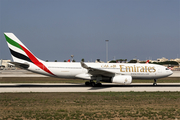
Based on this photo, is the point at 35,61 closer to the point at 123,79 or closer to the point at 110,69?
the point at 110,69

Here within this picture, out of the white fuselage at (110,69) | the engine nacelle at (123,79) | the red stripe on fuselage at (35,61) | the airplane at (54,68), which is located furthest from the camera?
the white fuselage at (110,69)

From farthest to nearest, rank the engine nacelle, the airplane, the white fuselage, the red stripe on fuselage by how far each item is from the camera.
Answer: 1. the white fuselage
2. the red stripe on fuselage
3. the airplane
4. the engine nacelle

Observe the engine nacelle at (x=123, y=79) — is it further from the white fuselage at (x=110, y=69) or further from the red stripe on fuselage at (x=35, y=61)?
the red stripe on fuselage at (x=35, y=61)

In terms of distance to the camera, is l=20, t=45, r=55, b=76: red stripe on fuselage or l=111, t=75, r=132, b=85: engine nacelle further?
l=20, t=45, r=55, b=76: red stripe on fuselage

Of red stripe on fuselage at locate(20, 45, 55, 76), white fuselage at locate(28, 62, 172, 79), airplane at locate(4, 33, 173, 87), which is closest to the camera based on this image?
airplane at locate(4, 33, 173, 87)

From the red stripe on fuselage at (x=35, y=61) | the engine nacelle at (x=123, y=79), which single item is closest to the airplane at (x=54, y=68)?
the red stripe on fuselage at (x=35, y=61)

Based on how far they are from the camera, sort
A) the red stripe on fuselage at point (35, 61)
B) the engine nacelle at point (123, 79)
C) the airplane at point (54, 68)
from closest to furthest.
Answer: the engine nacelle at point (123, 79)
the airplane at point (54, 68)
the red stripe on fuselage at point (35, 61)

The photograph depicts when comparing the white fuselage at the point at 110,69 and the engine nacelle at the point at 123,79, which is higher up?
the white fuselage at the point at 110,69

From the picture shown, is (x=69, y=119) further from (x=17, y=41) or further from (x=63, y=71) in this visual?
(x=17, y=41)

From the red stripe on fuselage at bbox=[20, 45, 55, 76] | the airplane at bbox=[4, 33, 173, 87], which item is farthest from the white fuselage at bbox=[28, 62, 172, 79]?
the red stripe on fuselage at bbox=[20, 45, 55, 76]

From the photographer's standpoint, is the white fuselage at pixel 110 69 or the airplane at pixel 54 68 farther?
the white fuselage at pixel 110 69

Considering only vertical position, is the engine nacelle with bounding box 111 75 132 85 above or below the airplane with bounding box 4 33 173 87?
below

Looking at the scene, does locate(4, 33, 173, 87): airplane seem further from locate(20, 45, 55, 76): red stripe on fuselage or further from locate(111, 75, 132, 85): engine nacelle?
locate(111, 75, 132, 85): engine nacelle

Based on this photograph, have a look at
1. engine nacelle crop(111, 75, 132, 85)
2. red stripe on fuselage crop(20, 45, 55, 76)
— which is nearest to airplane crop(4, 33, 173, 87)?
red stripe on fuselage crop(20, 45, 55, 76)
